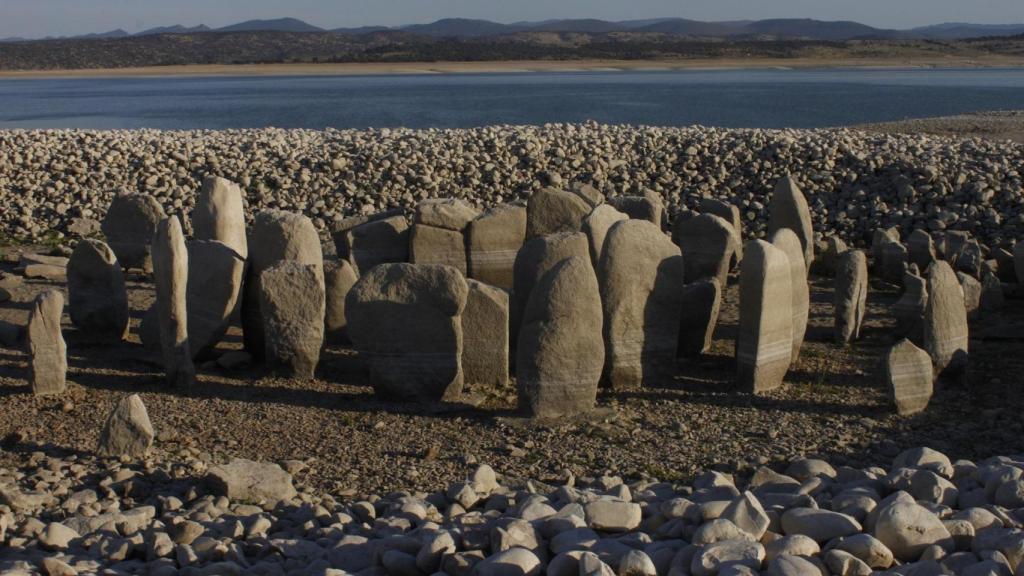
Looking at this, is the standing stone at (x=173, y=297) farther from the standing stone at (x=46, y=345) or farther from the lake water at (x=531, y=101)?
the lake water at (x=531, y=101)

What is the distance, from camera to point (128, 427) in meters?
6.98

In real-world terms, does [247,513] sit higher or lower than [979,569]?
lower

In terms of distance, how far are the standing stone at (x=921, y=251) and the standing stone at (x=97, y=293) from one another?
26.5 ft

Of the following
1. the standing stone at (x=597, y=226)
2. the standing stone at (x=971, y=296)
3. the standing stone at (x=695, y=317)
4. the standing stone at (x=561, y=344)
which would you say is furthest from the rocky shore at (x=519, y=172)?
the standing stone at (x=561, y=344)

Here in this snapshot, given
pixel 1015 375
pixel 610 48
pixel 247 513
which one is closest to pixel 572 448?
pixel 247 513

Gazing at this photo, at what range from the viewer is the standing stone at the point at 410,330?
26.7 feet

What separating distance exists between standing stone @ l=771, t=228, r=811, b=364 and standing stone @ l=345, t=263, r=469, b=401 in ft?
8.23

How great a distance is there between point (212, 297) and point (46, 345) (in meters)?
1.45

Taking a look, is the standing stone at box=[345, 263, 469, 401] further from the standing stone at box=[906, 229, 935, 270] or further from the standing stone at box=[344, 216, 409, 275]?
the standing stone at box=[906, 229, 935, 270]

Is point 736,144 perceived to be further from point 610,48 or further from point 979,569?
point 610,48

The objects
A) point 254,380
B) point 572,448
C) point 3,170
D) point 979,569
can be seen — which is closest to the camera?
point 979,569

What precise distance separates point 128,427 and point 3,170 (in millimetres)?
12351

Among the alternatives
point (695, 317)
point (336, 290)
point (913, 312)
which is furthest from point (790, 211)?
Result: point (336, 290)

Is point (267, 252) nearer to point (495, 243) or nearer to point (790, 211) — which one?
point (495, 243)
